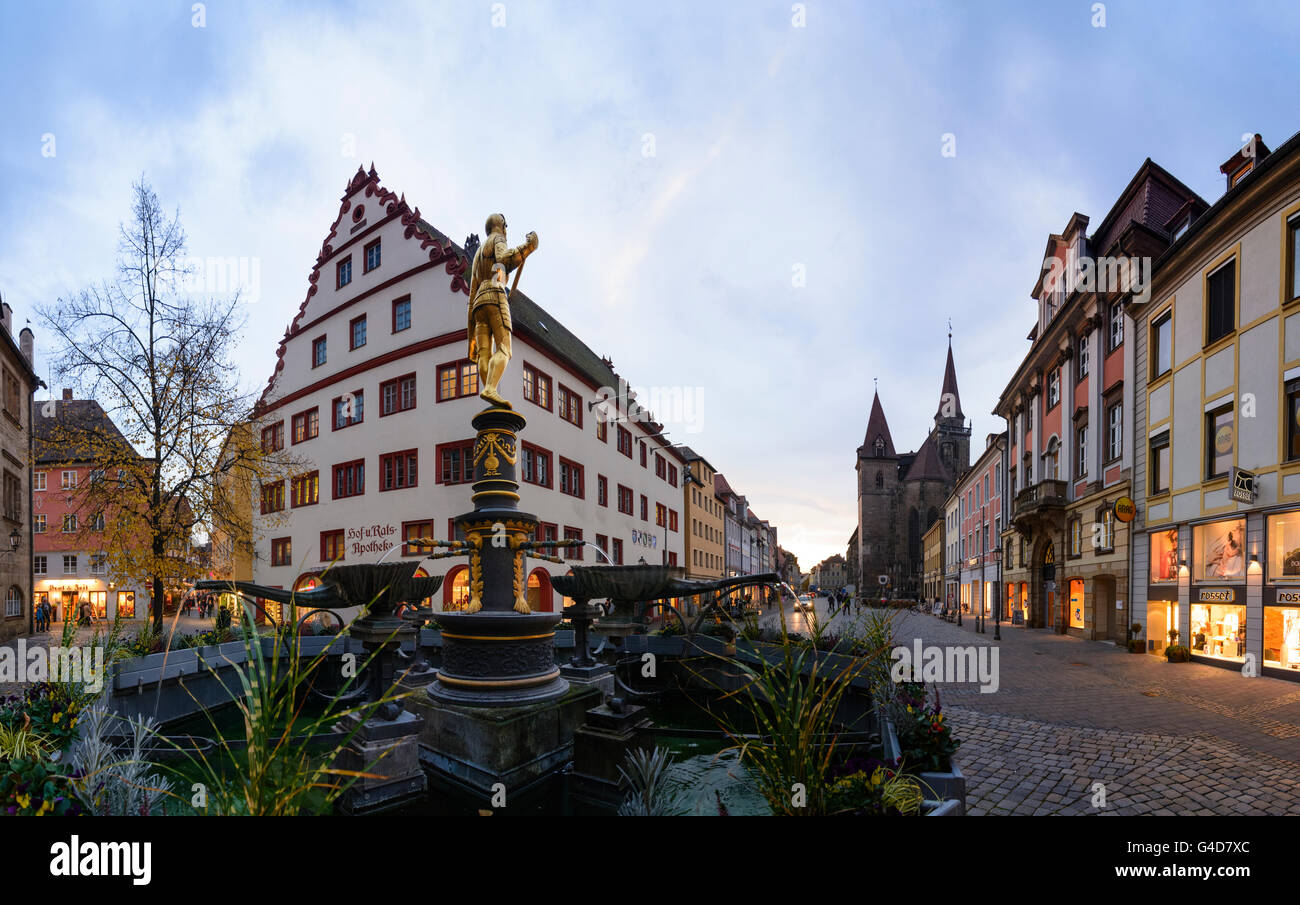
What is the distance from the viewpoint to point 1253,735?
845 cm

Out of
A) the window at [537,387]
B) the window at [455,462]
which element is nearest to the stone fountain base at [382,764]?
the window at [455,462]

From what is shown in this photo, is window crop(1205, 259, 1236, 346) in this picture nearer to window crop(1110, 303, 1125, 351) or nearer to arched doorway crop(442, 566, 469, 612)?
window crop(1110, 303, 1125, 351)

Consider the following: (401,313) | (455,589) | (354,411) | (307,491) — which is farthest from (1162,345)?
(307,491)

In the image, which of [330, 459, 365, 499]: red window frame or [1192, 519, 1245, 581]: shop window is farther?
[330, 459, 365, 499]: red window frame

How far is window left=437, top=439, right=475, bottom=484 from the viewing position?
2305 cm

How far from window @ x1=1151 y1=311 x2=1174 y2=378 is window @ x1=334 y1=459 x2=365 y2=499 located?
3005 centimetres

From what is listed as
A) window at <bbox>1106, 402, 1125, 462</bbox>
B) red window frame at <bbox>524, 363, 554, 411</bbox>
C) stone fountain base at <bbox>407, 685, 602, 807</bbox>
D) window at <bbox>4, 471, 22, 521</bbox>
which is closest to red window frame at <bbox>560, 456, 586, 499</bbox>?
red window frame at <bbox>524, 363, 554, 411</bbox>

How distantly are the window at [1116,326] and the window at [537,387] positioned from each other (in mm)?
22749

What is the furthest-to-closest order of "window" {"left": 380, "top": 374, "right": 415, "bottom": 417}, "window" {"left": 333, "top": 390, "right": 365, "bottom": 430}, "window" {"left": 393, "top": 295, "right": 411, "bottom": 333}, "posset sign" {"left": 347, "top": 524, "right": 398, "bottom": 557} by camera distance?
1. "window" {"left": 333, "top": 390, "right": 365, "bottom": 430}
2. "window" {"left": 393, "top": 295, "right": 411, "bottom": 333}
3. "window" {"left": 380, "top": 374, "right": 415, "bottom": 417}
4. "posset sign" {"left": 347, "top": 524, "right": 398, "bottom": 557}

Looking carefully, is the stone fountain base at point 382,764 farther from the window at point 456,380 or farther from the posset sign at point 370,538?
the posset sign at point 370,538

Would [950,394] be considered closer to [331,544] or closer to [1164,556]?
[1164,556]

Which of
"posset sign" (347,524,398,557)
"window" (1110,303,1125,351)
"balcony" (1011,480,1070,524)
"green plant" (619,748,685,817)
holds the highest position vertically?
"window" (1110,303,1125,351)

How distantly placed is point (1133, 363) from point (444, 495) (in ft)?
85.2
